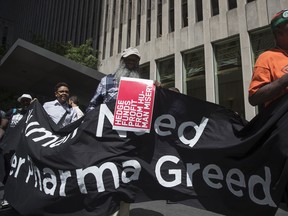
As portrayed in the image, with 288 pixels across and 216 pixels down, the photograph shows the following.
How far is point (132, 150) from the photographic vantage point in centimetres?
270

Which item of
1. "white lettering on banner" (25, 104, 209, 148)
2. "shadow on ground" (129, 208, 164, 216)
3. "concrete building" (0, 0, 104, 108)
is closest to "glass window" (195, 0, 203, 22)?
"concrete building" (0, 0, 104, 108)

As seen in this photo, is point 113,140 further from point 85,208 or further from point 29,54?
point 29,54

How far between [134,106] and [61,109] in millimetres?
2123

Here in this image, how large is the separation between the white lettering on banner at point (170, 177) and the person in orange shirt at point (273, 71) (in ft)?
1.74

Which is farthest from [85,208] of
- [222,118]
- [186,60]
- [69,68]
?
[186,60]

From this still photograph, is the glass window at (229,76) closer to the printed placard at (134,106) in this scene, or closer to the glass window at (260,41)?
the glass window at (260,41)

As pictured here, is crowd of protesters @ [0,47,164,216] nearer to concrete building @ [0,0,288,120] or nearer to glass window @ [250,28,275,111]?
concrete building @ [0,0,288,120]

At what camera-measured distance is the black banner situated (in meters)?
2.25

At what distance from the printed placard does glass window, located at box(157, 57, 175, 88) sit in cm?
1486

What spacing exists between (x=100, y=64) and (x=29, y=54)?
10073mm

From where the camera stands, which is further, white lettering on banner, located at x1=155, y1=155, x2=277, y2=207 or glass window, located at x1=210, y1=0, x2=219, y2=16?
glass window, located at x1=210, y1=0, x2=219, y2=16

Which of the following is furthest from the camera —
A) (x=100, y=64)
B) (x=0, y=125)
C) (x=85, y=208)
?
(x=100, y=64)

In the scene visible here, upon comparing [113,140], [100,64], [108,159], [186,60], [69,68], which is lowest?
[108,159]

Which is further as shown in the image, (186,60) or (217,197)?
(186,60)
